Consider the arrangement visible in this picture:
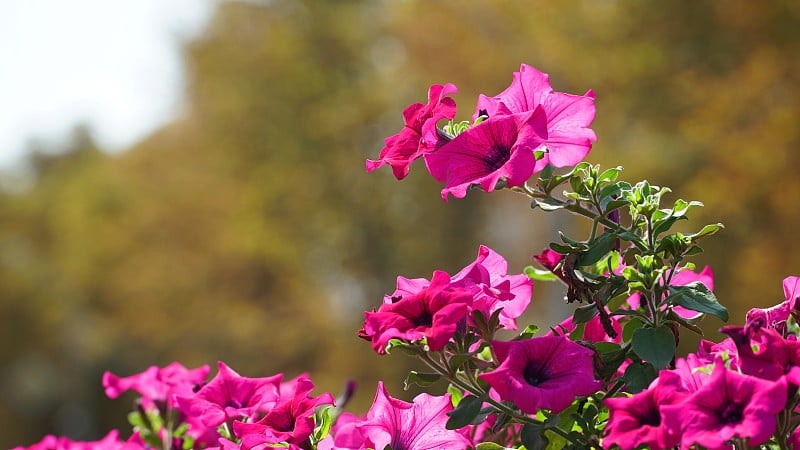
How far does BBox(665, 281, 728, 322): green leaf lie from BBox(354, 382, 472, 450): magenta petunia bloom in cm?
36

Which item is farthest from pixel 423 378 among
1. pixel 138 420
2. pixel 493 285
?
pixel 138 420

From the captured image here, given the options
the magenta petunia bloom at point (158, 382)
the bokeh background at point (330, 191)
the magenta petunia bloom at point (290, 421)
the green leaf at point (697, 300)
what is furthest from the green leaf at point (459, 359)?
the bokeh background at point (330, 191)

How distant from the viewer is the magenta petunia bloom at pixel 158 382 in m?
1.83

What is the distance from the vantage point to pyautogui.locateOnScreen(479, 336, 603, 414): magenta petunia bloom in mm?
1219

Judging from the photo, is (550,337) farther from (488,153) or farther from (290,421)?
(290,421)

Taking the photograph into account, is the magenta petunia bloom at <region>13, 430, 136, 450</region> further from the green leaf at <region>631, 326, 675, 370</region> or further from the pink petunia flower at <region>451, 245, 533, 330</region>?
the green leaf at <region>631, 326, 675, 370</region>

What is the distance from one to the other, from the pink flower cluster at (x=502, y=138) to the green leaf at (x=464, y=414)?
0.29 meters

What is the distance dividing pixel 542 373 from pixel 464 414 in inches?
A: 4.9

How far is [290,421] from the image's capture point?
54.1 inches

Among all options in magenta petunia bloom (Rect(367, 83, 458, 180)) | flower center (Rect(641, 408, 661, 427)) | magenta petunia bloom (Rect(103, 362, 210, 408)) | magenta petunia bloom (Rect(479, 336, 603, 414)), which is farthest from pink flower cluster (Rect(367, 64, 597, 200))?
magenta petunia bloom (Rect(103, 362, 210, 408))

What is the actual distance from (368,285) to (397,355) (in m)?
2.09

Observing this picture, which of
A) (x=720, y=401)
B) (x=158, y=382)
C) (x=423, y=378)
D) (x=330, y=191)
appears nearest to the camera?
(x=720, y=401)

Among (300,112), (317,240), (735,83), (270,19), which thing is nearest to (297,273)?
(317,240)

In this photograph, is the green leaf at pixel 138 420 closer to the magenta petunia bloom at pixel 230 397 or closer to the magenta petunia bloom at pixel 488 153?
the magenta petunia bloom at pixel 230 397
